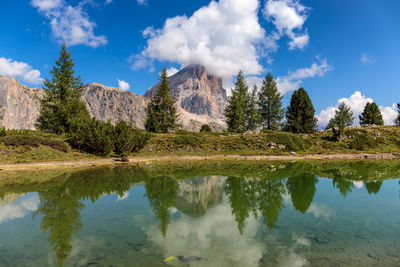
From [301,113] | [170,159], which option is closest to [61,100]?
[170,159]

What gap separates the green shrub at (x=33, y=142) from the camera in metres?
24.5

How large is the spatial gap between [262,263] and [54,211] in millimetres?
8090

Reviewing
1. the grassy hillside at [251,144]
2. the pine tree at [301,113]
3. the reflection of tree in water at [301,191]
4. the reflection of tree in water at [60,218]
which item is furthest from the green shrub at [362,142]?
the reflection of tree in water at [60,218]

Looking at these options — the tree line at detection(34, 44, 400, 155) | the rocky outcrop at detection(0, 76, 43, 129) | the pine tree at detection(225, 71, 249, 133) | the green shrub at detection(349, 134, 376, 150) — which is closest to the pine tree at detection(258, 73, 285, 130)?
the tree line at detection(34, 44, 400, 155)

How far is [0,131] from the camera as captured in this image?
1029 inches

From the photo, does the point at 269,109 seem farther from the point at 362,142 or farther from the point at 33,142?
the point at 33,142

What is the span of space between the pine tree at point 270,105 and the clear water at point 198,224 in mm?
36518

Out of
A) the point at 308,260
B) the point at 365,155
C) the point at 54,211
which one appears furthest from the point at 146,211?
the point at 365,155

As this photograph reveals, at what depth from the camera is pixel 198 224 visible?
7.68 metres

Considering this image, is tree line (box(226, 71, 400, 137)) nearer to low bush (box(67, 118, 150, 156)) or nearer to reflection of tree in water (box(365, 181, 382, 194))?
low bush (box(67, 118, 150, 156))

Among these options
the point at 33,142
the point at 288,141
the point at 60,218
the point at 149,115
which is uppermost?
the point at 149,115

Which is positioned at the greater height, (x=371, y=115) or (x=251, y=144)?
(x=371, y=115)

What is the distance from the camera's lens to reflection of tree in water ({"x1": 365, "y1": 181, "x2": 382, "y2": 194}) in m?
12.7

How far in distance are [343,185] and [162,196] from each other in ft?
37.3
